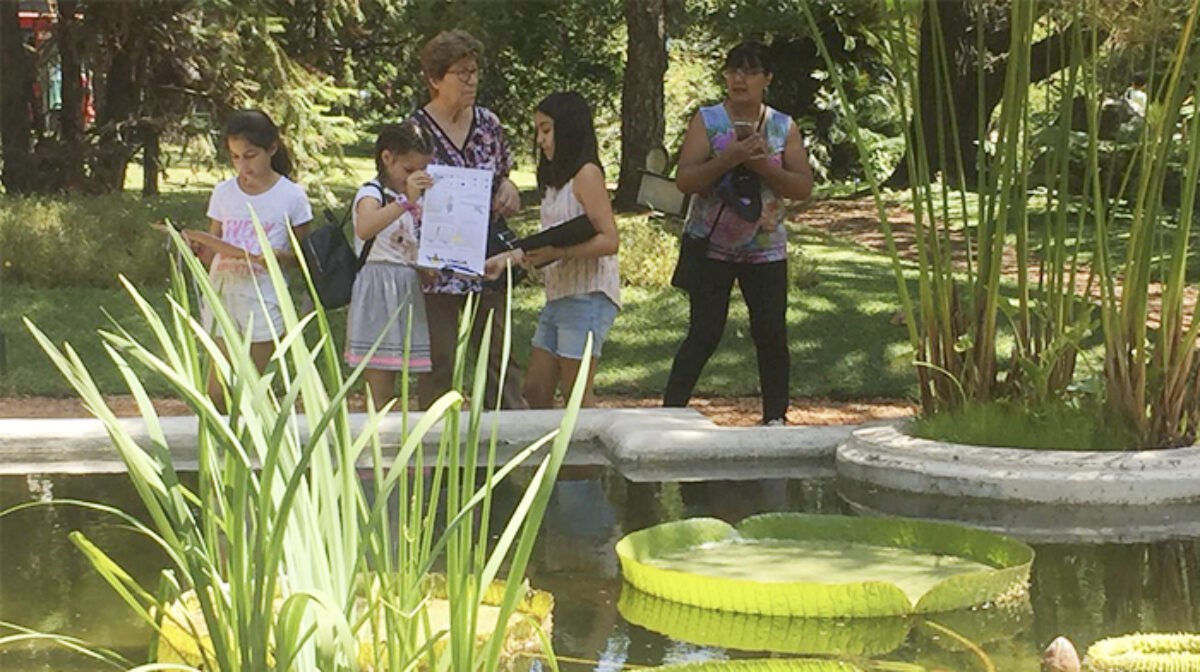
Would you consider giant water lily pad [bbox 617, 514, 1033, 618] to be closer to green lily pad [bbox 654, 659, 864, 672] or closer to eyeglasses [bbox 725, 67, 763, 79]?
green lily pad [bbox 654, 659, 864, 672]

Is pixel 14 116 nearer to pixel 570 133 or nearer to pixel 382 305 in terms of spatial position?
pixel 382 305

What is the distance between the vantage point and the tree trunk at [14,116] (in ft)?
54.8

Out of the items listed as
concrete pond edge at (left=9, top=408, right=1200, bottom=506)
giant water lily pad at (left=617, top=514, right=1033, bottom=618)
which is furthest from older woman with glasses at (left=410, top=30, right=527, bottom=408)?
giant water lily pad at (left=617, top=514, right=1033, bottom=618)

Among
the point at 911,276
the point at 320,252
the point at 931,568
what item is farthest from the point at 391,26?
the point at 931,568

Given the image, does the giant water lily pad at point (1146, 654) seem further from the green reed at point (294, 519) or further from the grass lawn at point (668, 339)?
the grass lawn at point (668, 339)

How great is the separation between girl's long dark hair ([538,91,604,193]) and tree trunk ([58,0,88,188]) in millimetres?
12048

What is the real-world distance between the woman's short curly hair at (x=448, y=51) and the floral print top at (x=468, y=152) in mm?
224

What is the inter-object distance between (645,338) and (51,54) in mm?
10067

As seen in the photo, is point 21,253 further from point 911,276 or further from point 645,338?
point 911,276

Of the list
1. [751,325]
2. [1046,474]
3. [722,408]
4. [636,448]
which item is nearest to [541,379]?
[751,325]

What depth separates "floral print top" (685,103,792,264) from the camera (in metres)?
6.16

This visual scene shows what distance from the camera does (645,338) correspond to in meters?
10.7

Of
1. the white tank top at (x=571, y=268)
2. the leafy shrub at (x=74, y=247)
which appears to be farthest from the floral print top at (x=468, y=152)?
the leafy shrub at (x=74, y=247)

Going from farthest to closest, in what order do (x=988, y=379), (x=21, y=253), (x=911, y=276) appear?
(x=911, y=276), (x=21, y=253), (x=988, y=379)
